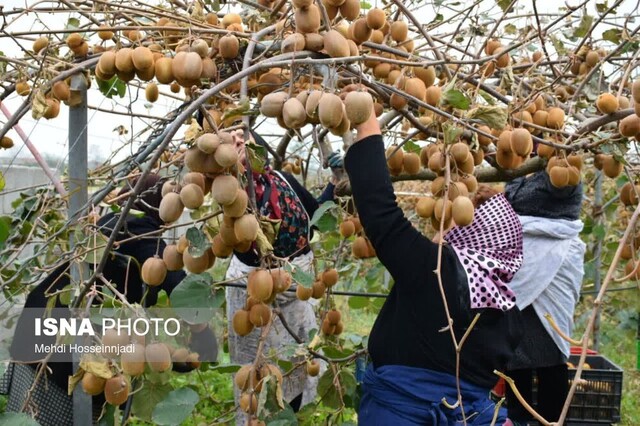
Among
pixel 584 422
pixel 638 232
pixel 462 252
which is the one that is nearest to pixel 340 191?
pixel 462 252

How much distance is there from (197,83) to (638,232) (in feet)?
4.18

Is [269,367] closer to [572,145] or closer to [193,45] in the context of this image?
[193,45]

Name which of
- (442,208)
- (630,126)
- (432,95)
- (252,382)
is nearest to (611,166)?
(630,126)

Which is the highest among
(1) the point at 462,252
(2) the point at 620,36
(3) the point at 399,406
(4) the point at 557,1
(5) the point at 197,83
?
(4) the point at 557,1

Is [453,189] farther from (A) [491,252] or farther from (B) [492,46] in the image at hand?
(B) [492,46]

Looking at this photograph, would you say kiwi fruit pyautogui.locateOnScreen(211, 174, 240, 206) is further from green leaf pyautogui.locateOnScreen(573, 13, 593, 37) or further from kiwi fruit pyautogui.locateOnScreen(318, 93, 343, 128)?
green leaf pyautogui.locateOnScreen(573, 13, 593, 37)

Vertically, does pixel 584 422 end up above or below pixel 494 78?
below

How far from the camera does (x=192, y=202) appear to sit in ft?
3.80

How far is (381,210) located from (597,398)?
153cm

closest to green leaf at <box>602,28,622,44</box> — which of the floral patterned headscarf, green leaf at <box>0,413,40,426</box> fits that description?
the floral patterned headscarf

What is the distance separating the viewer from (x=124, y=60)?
133 cm

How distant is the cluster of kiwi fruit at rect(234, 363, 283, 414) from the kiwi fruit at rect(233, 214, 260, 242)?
304mm

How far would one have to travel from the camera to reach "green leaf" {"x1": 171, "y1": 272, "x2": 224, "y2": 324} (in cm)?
138

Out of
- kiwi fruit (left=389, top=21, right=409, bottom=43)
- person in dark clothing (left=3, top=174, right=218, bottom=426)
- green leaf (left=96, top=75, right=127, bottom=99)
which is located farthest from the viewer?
person in dark clothing (left=3, top=174, right=218, bottom=426)
